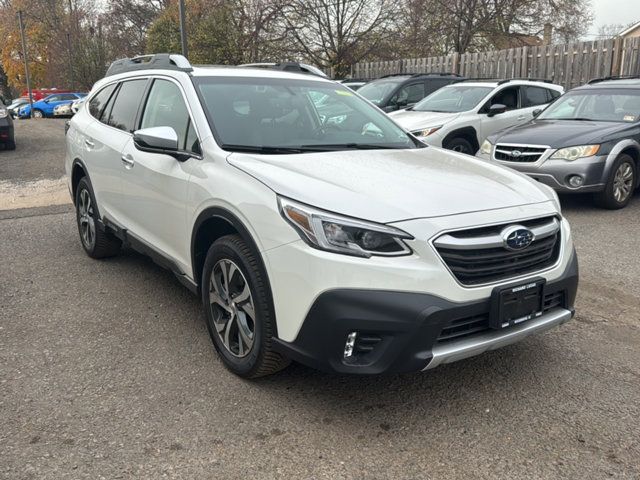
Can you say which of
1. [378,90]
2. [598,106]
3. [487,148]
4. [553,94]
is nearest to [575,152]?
[487,148]

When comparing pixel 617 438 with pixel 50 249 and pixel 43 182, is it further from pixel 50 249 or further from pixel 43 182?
pixel 43 182

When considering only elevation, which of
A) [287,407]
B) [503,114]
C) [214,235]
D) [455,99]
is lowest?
[287,407]

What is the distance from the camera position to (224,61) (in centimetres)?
2484

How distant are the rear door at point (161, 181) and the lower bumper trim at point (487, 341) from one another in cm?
171

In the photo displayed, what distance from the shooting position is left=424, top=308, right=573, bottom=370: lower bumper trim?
2654 mm

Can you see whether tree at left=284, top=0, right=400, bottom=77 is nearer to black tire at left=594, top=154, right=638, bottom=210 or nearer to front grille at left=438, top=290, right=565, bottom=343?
black tire at left=594, top=154, right=638, bottom=210

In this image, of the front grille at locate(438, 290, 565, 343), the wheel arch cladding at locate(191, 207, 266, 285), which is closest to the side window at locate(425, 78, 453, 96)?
the wheel arch cladding at locate(191, 207, 266, 285)

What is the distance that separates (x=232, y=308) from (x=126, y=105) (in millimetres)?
2386

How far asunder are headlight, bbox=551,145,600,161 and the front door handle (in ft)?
16.5

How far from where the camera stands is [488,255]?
2.75 m

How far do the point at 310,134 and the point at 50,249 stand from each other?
3508 millimetres

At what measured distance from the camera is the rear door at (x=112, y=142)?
4.54 metres

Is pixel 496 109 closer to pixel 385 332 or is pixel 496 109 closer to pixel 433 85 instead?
pixel 433 85

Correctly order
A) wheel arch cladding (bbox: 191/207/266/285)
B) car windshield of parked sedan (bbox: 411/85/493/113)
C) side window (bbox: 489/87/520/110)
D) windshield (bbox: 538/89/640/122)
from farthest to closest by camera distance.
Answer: side window (bbox: 489/87/520/110), car windshield of parked sedan (bbox: 411/85/493/113), windshield (bbox: 538/89/640/122), wheel arch cladding (bbox: 191/207/266/285)
